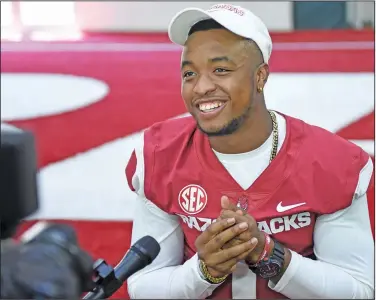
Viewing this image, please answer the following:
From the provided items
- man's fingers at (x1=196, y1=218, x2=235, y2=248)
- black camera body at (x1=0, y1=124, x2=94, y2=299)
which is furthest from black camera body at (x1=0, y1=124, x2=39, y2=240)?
man's fingers at (x1=196, y1=218, x2=235, y2=248)

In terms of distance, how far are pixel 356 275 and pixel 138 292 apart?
0.97 feet

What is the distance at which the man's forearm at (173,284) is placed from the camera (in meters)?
1.00

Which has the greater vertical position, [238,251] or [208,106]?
[208,106]

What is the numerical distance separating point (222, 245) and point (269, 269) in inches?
3.8

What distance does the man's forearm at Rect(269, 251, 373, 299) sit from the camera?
39.0 inches

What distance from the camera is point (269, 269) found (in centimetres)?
96

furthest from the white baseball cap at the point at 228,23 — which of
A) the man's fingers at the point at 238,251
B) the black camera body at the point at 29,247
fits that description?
the black camera body at the point at 29,247

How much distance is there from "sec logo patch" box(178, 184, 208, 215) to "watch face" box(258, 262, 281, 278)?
0.37ft

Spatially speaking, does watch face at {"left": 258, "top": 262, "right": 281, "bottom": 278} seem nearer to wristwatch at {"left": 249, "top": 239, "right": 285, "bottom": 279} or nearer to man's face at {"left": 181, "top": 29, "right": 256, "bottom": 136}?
wristwatch at {"left": 249, "top": 239, "right": 285, "bottom": 279}

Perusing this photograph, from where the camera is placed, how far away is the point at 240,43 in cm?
90

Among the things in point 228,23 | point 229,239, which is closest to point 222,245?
point 229,239

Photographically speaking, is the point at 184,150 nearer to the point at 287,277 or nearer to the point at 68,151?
the point at 287,277

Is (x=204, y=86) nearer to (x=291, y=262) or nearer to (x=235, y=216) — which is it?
(x=235, y=216)

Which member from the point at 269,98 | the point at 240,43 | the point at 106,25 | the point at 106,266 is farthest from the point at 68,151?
the point at 106,25
